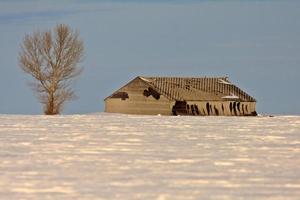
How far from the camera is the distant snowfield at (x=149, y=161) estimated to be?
9.65ft

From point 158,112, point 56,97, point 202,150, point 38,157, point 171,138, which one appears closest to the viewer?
point 38,157

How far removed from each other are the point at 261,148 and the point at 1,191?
5.94 ft

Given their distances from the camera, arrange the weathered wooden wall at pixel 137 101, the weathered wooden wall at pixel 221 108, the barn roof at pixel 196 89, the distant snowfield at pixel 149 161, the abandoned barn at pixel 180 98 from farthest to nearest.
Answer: the barn roof at pixel 196 89 < the weathered wooden wall at pixel 221 108 < the abandoned barn at pixel 180 98 < the weathered wooden wall at pixel 137 101 < the distant snowfield at pixel 149 161

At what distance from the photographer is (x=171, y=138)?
451 centimetres

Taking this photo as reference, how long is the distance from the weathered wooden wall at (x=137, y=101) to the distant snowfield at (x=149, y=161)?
12.5m

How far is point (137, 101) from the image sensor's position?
18.4 meters

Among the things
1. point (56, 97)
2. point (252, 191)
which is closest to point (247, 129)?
point (252, 191)

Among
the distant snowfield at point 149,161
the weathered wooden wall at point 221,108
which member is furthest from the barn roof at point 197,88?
the distant snowfield at point 149,161

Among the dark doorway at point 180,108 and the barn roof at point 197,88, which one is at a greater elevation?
the barn roof at point 197,88

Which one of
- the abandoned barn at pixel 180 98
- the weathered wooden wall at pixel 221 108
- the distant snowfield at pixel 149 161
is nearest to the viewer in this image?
the distant snowfield at pixel 149 161

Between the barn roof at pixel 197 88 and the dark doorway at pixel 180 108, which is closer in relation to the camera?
the dark doorway at pixel 180 108

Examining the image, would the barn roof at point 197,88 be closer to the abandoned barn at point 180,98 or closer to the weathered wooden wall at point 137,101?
the abandoned barn at point 180,98

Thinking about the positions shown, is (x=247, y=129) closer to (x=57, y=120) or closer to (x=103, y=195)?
(x=57, y=120)

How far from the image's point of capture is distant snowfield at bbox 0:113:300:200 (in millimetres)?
2941
